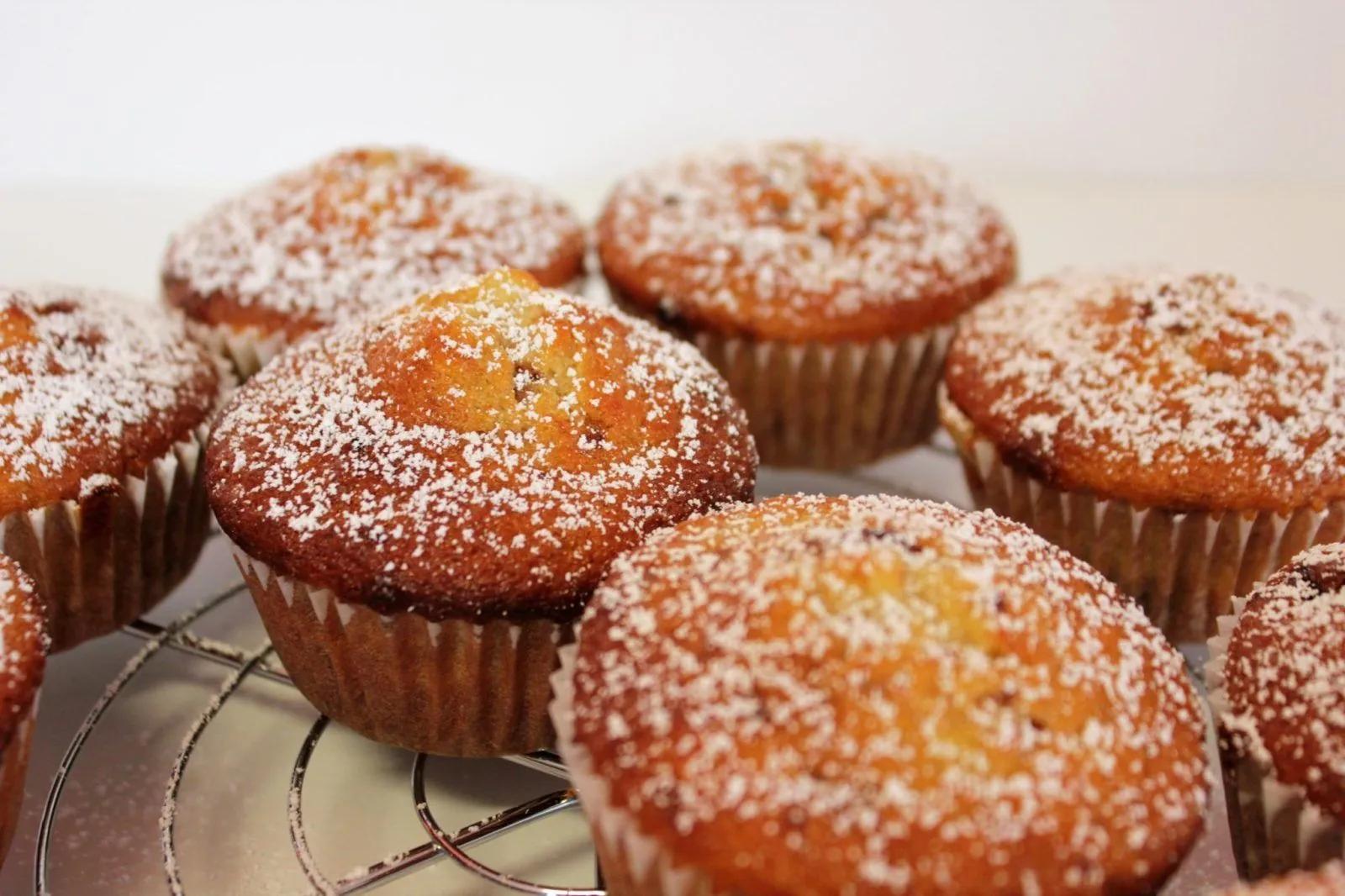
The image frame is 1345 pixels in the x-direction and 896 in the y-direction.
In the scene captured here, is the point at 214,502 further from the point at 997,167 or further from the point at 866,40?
the point at 997,167

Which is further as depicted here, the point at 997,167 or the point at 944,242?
the point at 997,167

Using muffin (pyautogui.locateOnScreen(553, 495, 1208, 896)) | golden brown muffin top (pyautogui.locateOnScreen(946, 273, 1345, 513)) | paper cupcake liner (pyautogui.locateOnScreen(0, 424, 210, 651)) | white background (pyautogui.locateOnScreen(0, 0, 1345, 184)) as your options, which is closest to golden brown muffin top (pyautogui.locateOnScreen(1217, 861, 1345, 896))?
muffin (pyautogui.locateOnScreen(553, 495, 1208, 896))

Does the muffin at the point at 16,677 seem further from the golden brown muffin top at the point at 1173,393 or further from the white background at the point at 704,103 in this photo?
the white background at the point at 704,103

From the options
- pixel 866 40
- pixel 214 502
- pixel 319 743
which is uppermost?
pixel 866 40

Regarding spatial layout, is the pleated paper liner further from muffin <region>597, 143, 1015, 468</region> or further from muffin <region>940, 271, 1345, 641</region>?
muffin <region>940, 271, 1345, 641</region>

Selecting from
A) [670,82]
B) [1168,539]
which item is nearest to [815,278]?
[1168,539]

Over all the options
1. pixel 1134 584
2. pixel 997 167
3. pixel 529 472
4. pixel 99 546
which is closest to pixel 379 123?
pixel 997 167

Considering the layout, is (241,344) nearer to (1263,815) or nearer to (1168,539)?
(1168,539)
